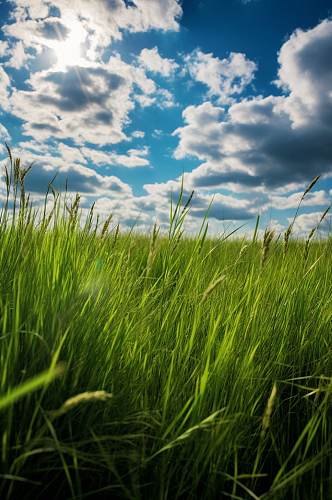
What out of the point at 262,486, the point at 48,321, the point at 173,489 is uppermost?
the point at 48,321

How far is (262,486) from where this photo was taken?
1517 millimetres

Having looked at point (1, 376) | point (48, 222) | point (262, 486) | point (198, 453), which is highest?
point (48, 222)

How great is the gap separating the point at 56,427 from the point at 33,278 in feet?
1.94

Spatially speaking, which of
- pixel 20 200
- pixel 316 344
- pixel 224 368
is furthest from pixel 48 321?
pixel 316 344

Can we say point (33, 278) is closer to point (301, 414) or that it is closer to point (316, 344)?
point (301, 414)

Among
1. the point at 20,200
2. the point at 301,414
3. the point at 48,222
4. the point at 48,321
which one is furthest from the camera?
the point at 48,222

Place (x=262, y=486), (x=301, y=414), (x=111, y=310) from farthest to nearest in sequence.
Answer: (x=301, y=414) < (x=111, y=310) < (x=262, y=486)

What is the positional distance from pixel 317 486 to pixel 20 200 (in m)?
1.73

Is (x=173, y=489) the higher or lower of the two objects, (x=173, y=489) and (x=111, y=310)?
the lower

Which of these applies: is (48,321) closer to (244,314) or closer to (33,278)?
(33,278)

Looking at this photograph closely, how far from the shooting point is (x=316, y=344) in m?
2.09

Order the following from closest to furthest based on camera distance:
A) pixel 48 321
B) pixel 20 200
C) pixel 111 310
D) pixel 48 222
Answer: pixel 48 321 → pixel 111 310 → pixel 20 200 → pixel 48 222

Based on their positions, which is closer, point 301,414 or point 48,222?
point 301,414

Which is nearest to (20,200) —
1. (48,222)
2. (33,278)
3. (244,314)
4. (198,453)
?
(48,222)
